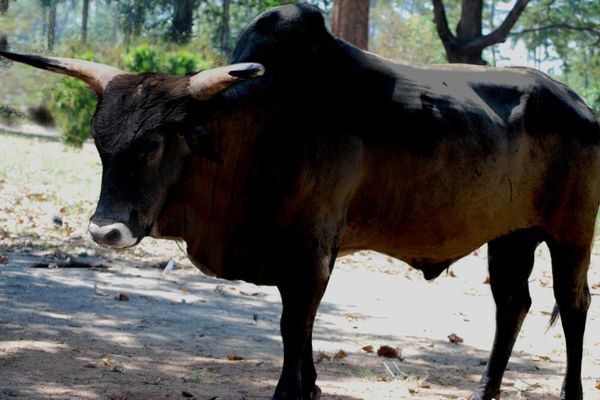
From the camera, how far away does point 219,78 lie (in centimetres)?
446

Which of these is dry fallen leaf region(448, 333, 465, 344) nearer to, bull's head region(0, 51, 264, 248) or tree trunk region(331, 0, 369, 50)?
bull's head region(0, 51, 264, 248)

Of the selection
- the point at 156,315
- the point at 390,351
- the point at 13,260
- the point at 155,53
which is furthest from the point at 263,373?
the point at 155,53

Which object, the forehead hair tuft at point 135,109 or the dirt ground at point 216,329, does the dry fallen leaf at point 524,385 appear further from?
the forehead hair tuft at point 135,109

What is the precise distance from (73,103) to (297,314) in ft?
61.3

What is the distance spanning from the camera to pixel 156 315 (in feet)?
25.3

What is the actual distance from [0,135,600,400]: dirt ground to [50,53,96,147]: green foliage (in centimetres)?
1037

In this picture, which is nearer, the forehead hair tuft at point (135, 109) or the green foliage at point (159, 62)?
the forehead hair tuft at point (135, 109)

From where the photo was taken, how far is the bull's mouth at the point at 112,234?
423cm

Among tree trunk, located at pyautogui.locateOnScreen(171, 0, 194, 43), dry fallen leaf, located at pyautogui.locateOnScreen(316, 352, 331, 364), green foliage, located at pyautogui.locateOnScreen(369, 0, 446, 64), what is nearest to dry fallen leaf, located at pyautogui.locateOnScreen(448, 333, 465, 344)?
Answer: dry fallen leaf, located at pyautogui.locateOnScreen(316, 352, 331, 364)

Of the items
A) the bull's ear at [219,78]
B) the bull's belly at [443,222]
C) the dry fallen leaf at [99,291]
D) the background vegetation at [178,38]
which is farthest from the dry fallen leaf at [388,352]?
the background vegetation at [178,38]

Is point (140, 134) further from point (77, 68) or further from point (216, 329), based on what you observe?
point (216, 329)

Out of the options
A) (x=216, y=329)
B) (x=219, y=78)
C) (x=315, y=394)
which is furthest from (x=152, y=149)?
(x=216, y=329)

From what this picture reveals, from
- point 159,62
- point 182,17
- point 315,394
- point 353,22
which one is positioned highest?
point 182,17

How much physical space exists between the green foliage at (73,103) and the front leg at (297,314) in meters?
17.7
